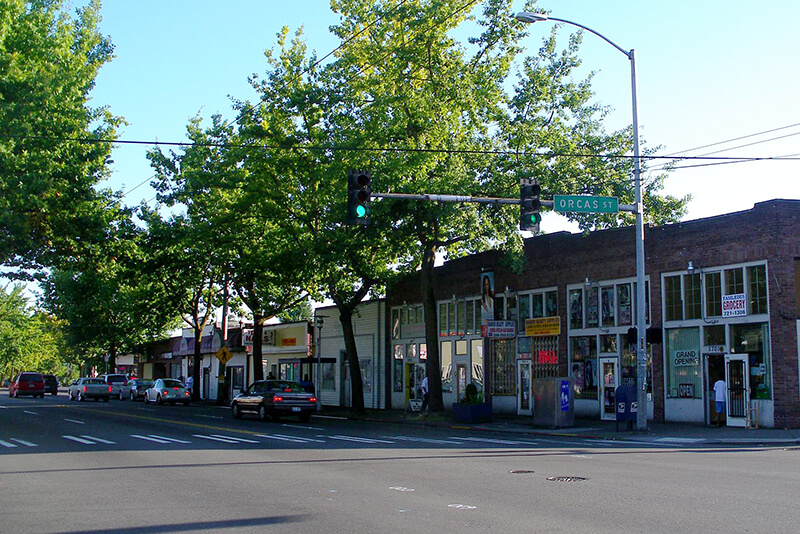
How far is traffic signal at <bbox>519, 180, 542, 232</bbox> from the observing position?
18.6 metres

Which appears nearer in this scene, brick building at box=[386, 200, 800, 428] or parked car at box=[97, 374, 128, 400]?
brick building at box=[386, 200, 800, 428]

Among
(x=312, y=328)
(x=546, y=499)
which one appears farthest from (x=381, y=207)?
(x=312, y=328)

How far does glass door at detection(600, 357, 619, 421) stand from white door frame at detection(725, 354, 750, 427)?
4528mm

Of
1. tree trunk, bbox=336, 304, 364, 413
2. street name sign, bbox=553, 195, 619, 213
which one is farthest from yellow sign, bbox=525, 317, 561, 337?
street name sign, bbox=553, 195, 619, 213

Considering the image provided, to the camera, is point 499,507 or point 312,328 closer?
point 499,507

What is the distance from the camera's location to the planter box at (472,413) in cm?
2923

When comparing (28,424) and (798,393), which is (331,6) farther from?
(798,393)

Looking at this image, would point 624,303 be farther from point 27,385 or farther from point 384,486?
point 27,385

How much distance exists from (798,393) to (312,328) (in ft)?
101

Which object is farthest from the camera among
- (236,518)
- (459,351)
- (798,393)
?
(459,351)

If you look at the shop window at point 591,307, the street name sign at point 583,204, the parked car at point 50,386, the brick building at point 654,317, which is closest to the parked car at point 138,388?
the parked car at point 50,386

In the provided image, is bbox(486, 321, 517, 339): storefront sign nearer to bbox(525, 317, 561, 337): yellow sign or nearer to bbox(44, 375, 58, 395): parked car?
bbox(525, 317, 561, 337): yellow sign

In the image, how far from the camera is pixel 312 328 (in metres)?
49.8

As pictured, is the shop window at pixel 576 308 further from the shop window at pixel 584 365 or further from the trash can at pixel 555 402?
the trash can at pixel 555 402
